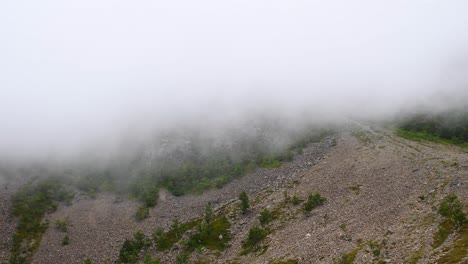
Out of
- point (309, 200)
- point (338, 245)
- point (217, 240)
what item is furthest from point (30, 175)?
point (338, 245)

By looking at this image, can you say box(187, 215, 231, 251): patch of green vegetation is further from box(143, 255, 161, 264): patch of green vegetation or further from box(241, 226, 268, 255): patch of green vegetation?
box(143, 255, 161, 264): patch of green vegetation

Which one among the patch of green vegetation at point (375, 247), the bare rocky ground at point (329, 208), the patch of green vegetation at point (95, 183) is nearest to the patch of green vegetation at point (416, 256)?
the bare rocky ground at point (329, 208)

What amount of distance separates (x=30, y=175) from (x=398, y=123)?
121879mm

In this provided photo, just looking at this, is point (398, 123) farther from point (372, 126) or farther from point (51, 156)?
point (51, 156)

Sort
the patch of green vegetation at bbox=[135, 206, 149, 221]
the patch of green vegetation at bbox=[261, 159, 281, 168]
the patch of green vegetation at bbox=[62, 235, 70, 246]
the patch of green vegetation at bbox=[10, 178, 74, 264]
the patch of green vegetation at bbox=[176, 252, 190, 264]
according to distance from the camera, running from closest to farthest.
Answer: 1. the patch of green vegetation at bbox=[176, 252, 190, 264]
2. the patch of green vegetation at bbox=[10, 178, 74, 264]
3. the patch of green vegetation at bbox=[62, 235, 70, 246]
4. the patch of green vegetation at bbox=[135, 206, 149, 221]
5. the patch of green vegetation at bbox=[261, 159, 281, 168]

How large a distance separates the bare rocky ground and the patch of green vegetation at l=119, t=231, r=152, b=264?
114 inches

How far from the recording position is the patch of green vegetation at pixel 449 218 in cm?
4363

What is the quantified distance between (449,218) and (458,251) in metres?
11.9

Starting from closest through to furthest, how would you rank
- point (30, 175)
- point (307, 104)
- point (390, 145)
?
point (390, 145) < point (30, 175) < point (307, 104)

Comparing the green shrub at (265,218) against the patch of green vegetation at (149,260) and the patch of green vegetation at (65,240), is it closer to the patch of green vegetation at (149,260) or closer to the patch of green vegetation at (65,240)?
the patch of green vegetation at (149,260)

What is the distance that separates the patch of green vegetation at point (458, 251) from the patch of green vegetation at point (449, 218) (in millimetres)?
1845

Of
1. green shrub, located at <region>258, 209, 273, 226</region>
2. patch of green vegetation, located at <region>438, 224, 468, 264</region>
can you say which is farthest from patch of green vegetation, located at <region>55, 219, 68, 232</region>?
patch of green vegetation, located at <region>438, 224, 468, 264</region>

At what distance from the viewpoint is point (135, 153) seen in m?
127

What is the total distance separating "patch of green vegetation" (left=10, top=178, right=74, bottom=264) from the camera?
76438mm
